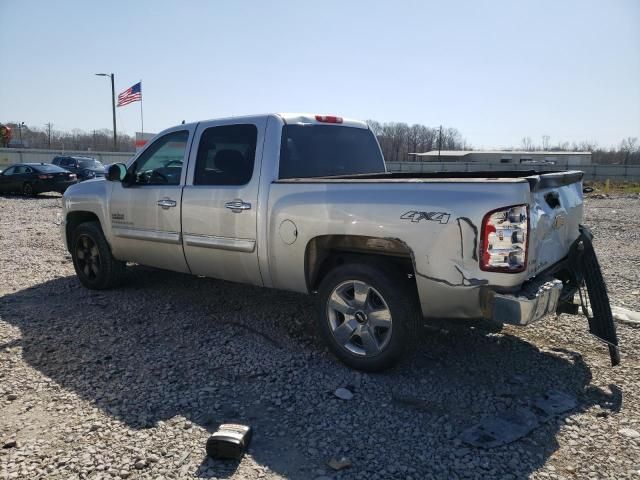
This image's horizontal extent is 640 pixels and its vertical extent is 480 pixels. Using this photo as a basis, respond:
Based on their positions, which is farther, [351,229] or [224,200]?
[224,200]

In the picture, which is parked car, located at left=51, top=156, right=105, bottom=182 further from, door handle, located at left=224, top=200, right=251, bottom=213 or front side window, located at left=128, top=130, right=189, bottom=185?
door handle, located at left=224, top=200, right=251, bottom=213

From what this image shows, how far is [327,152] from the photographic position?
4.95 m

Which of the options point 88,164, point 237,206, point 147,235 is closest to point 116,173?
point 147,235

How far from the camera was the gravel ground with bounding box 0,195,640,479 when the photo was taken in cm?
282

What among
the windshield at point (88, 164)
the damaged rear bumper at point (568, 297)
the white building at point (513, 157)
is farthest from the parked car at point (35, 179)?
the white building at point (513, 157)

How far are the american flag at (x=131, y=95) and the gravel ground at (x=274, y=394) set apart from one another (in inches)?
1055

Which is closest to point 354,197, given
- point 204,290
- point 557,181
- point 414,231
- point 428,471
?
point 414,231

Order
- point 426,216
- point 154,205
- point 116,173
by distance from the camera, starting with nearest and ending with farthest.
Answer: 1. point 426,216
2. point 154,205
3. point 116,173

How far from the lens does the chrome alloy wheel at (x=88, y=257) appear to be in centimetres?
609

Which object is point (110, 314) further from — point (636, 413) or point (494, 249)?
point (636, 413)

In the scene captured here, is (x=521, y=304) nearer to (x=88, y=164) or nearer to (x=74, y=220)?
(x=74, y=220)

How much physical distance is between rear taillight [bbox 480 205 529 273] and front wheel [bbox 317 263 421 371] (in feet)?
2.37

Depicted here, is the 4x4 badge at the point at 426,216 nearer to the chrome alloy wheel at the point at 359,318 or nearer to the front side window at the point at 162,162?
the chrome alloy wheel at the point at 359,318

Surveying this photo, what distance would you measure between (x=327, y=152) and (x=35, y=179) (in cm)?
1844
